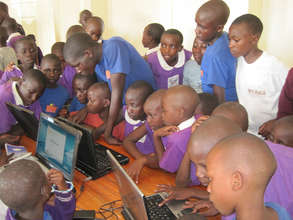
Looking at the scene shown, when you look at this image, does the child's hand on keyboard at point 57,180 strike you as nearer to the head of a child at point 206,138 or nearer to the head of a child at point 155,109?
the head of a child at point 206,138

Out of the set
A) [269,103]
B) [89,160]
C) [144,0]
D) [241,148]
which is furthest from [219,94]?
[144,0]

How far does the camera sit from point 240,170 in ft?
2.43

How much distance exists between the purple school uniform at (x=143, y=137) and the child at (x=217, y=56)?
0.50m

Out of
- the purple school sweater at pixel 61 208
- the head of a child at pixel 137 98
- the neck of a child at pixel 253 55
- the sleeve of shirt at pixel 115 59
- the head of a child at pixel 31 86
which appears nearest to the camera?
the purple school sweater at pixel 61 208

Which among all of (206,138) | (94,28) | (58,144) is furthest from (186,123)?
(94,28)

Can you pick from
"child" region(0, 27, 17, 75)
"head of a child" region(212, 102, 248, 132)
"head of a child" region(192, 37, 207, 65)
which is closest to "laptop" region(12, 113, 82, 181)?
"head of a child" region(212, 102, 248, 132)

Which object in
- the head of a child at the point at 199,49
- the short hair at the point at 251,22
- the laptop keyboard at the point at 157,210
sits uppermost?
the short hair at the point at 251,22

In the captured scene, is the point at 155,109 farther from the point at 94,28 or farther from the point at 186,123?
the point at 94,28

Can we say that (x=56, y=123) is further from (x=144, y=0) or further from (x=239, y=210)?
(x=144, y=0)

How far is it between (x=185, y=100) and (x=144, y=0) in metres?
3.63

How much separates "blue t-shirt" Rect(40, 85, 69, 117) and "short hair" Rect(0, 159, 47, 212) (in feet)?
4.69

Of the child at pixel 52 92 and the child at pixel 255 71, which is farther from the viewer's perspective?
the child at pixel 52 92

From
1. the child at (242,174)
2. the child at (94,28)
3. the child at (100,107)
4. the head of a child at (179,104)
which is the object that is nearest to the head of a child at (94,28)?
the child at (94,28)

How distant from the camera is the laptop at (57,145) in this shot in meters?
1.38
